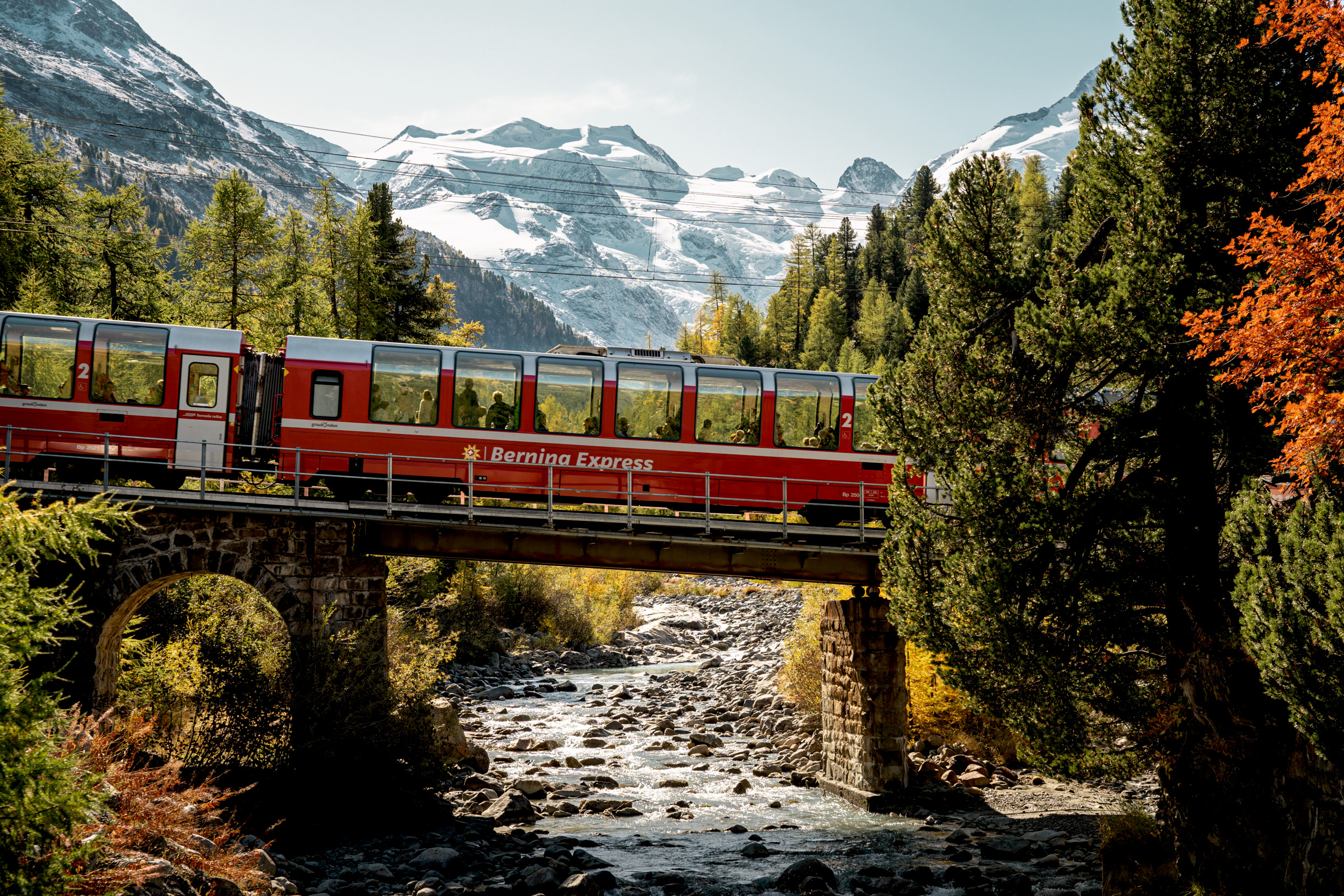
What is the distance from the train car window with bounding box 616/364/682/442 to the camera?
63.6 ft

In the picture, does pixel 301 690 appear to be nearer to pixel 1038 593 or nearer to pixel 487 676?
pixel 1038 593

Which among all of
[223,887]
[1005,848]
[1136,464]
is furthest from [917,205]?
[223,887]

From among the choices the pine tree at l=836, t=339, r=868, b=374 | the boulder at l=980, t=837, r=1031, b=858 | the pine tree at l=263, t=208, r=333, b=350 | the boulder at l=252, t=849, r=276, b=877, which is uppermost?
the pine tree at l=836, t=339, r=868, b=374

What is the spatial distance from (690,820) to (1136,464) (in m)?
10.1

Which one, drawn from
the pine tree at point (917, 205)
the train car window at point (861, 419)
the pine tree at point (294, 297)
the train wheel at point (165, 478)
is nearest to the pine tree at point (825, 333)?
the pine tree at point (917, 205)

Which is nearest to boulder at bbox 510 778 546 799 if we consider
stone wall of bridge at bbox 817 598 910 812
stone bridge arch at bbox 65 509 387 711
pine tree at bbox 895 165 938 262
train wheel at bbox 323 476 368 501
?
stone bridge arch at bbox 65 509 387 711

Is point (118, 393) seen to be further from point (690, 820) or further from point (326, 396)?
point (690, 820)

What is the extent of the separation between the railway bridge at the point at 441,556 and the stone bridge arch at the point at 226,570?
0.07ft

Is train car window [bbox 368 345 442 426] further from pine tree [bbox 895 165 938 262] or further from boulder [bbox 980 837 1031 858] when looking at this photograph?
pine tree [bbox 895 165 938 262]

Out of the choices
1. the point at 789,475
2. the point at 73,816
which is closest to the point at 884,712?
the point at 789,475

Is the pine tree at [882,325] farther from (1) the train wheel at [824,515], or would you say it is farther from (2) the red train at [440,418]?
(2) the red train at [440,418]

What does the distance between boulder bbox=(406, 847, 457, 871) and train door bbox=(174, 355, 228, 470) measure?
8895 mm

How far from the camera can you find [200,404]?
1817 centimetres

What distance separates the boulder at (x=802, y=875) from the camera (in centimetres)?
1320
